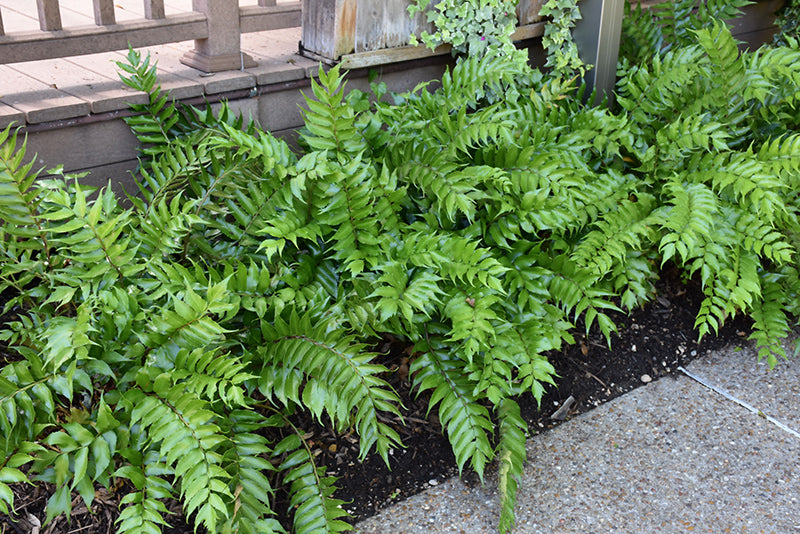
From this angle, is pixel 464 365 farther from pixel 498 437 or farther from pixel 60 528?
pixel 60 528

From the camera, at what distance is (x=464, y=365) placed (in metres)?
2.84

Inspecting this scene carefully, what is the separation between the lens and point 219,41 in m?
3.52

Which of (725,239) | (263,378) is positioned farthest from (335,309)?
(725,239)

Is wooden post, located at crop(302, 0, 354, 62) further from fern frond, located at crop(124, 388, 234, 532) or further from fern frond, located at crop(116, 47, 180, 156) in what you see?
fern frond, located at crop(124, 388, 234, 532)

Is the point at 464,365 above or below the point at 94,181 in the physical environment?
below

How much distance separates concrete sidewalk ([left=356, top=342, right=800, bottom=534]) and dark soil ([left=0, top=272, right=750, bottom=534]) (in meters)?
0.07

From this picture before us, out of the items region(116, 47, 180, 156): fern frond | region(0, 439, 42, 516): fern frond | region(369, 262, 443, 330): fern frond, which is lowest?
region(0, 439, 42, 516): fern frond

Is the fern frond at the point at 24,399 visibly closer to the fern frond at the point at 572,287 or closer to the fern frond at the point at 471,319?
the fern frond at the point at 471,319

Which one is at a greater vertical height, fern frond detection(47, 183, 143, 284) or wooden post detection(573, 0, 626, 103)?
wooden post detection(573, 0, 626, 103)

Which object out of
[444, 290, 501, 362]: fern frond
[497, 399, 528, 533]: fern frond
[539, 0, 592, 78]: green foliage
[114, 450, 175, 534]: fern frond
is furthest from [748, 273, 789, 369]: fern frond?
[114, 450, 175, 534]: fern frond

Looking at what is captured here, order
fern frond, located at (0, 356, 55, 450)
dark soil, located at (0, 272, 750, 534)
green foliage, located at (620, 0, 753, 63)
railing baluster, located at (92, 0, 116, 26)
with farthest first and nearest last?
green foliage, located at (620, 0, 753, 63) → railing baluster, located at (92, 0, 116, 26) → dark soil, located at (0, 272, 750, 534) → fern frond, located at (0, 356, 55, 450)

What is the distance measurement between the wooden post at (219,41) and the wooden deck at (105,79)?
0.15ft

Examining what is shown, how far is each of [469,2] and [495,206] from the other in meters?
1.40

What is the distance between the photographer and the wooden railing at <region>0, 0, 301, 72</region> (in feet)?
10.3
